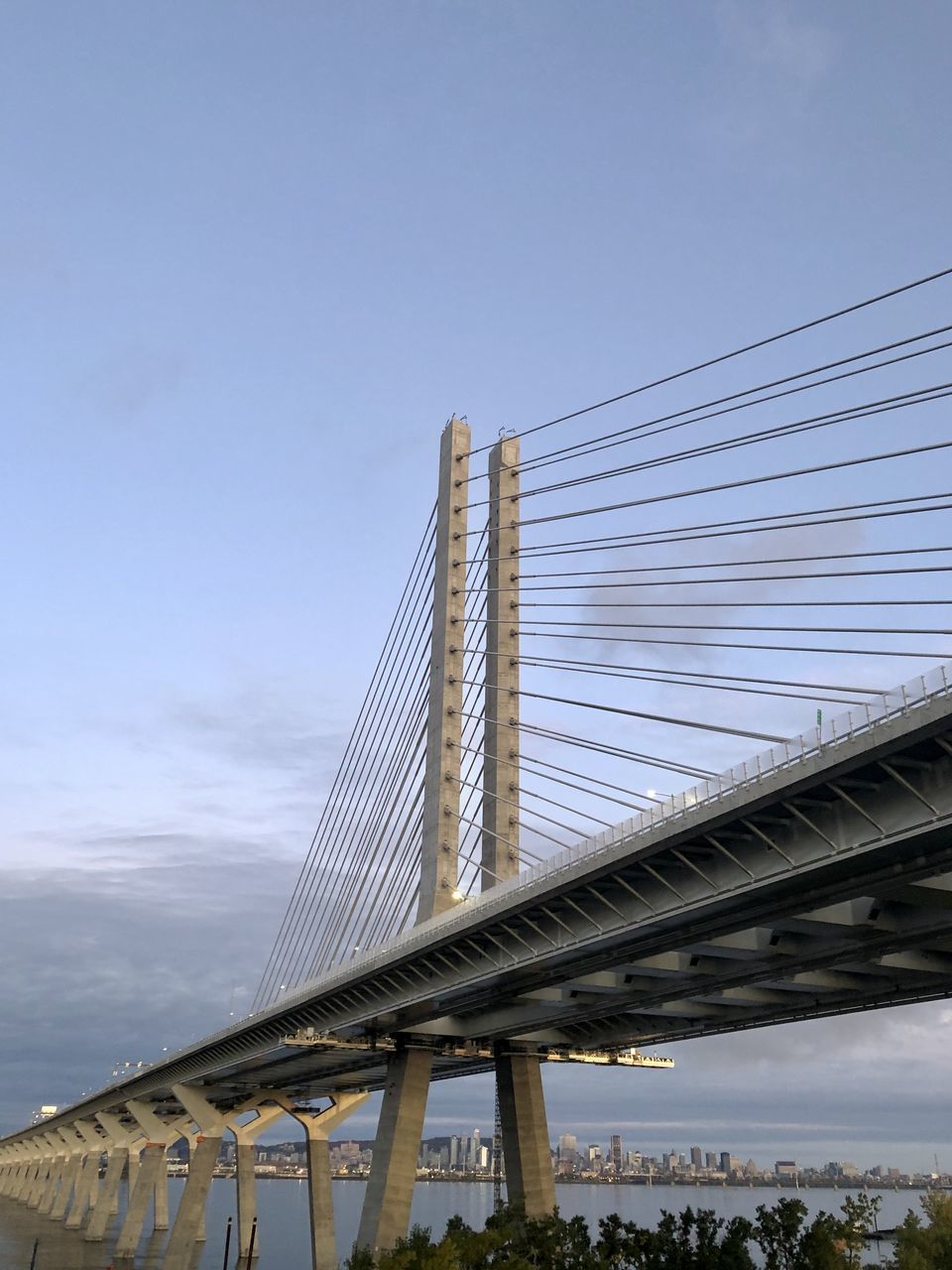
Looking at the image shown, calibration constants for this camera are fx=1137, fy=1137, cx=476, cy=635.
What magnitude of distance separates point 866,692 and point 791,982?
19773mm

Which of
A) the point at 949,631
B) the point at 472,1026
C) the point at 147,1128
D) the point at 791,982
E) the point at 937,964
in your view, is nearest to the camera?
the point at 949,631

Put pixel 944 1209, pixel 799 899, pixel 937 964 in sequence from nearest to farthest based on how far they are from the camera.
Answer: pixel 799 899
pixel 937 964
pixel 944 1209

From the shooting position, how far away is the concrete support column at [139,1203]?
319 ft

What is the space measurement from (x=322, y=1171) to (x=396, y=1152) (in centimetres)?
3928

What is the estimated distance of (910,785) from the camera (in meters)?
22.1

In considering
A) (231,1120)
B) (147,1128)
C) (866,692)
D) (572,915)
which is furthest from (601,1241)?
(147,1128)

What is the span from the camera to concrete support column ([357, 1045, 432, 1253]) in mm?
45625

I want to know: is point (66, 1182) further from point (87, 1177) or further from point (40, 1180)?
point (40, 1180)

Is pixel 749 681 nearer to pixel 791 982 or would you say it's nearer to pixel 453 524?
pixel 791 982

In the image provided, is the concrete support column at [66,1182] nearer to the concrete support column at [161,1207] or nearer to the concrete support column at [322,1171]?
the concrete support column at [161,1207]

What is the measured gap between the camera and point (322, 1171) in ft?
267

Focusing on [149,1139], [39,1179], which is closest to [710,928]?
[149,1139]

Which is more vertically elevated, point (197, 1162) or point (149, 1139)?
point (149, 1139)

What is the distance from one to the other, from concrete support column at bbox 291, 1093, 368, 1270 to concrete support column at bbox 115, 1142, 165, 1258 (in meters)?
20.3
